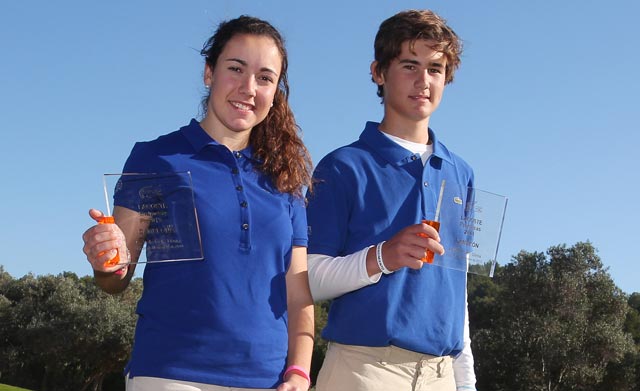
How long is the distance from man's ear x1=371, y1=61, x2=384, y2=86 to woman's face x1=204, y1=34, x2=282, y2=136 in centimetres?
115

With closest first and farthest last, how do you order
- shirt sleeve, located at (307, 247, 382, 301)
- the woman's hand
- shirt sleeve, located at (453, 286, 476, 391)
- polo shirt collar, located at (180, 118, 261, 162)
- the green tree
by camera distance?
the woman's hand → polo shirt collar, located at (180, 118, 261, 162) → shirt sleeve, located at (307, 247, 382, 301) → shirt sleeve, located at (453, 286, 476, 391) → the green tree

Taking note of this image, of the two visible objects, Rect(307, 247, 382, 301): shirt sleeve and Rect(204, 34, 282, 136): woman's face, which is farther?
Rect(307, 247, 382, 301): shirt sleeve

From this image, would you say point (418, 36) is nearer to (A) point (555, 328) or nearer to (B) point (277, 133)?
(B) point (277, 133)

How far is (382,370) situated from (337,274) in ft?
1.73

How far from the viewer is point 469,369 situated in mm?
4227

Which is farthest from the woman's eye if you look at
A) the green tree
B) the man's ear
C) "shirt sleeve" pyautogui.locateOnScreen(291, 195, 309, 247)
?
the green tree

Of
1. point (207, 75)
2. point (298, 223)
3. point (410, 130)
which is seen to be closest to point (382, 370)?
point (298, 223)

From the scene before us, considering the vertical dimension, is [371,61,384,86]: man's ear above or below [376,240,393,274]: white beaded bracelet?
above

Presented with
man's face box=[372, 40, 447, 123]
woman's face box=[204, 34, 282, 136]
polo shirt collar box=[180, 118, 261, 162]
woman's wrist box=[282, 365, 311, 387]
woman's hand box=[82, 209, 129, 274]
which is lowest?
woman's wrist box=[282, 365, 311, 387]

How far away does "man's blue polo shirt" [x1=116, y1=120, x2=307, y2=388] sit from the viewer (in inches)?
122

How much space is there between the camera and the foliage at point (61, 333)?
1719 inches

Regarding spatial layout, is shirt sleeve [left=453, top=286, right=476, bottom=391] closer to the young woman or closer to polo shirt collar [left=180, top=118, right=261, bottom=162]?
the young woman

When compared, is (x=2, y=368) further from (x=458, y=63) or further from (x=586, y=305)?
(x=458, y=63)

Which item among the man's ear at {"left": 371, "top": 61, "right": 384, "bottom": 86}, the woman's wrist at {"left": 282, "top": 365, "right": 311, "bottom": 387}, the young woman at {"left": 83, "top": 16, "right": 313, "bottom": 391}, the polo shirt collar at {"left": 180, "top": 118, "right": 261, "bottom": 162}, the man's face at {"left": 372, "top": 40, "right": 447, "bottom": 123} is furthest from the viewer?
the man's ear at {"left": 371, "top": 61, "right": 384, "bottom": 86}
